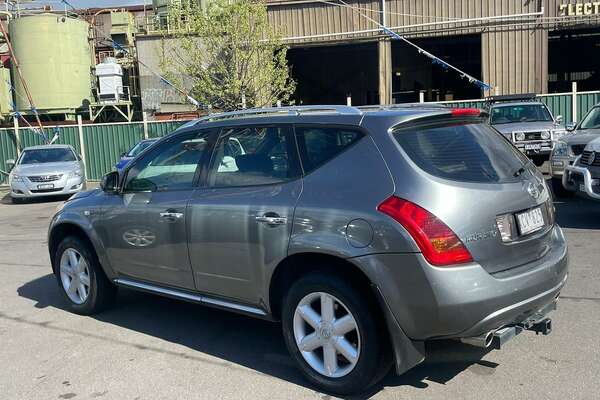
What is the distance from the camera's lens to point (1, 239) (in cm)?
1050

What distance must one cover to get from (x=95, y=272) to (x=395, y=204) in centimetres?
324

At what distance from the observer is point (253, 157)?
423cm

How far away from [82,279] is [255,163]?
2.42 meters

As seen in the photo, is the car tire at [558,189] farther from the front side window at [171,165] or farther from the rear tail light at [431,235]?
the rear tail light at [431,235]

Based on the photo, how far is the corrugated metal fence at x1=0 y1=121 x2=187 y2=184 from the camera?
2255 centimetres

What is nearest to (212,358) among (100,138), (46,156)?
(46,156)

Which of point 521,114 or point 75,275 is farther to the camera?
point 521,114

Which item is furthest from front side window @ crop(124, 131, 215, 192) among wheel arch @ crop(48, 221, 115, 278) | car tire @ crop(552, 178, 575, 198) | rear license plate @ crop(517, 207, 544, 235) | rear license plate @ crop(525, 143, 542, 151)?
rear license plate @ crop(525, 143, 542, 151)

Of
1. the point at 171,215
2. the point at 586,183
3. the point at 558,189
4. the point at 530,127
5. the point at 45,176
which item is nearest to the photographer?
the point at 171,215

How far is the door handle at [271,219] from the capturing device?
383 cm

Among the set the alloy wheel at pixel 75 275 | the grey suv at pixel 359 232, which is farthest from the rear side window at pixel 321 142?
the alloy wheel at pixel 75 275

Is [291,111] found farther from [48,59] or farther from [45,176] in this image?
[48,59]

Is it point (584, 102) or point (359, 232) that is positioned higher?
point (584, 102)

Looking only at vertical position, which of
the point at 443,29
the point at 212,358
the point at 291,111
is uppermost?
the point at 443,29
